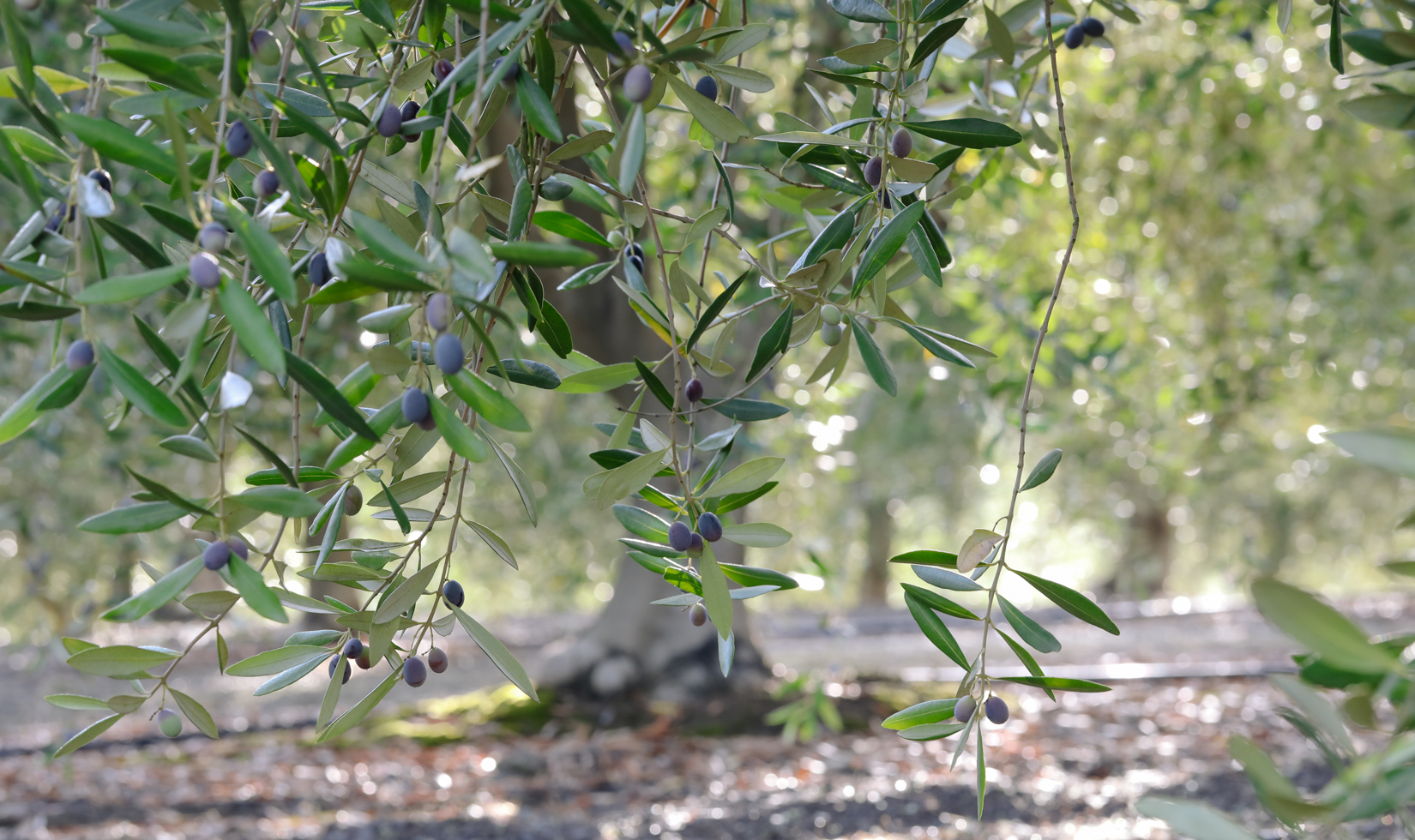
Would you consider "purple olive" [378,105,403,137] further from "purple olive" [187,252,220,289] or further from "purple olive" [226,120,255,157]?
"purple olive" [187,252,220,289]

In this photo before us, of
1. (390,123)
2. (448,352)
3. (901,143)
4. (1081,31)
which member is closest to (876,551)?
(1081,31)

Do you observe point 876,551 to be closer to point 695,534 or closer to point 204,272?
point 695,534

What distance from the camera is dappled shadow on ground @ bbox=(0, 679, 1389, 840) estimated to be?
2.91 meters

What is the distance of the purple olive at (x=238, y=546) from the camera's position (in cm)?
66

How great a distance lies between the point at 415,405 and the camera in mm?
632

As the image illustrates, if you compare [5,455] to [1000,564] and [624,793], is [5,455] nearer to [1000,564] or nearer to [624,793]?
[624,793]

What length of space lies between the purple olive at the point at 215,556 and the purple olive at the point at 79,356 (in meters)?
0.14

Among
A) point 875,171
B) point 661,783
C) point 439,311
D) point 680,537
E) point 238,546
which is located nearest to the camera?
point 439,311

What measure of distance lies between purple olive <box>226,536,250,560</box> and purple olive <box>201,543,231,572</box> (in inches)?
0.8

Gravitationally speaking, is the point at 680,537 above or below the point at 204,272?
below

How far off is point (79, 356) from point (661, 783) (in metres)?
3.29

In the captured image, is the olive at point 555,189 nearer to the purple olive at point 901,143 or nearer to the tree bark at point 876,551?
the purple olive at point 901,143

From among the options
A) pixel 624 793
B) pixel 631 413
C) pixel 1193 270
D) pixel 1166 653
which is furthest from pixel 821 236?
pixel 1166 653

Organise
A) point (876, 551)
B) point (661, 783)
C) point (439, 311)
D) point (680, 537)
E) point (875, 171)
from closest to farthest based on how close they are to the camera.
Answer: point (439, 311) < point (680, 537) < point (875, 171) < point (661, 783) < point (876, 551)
